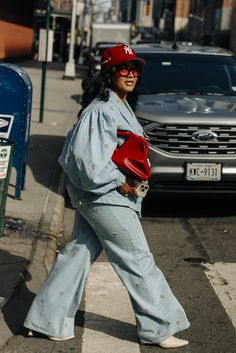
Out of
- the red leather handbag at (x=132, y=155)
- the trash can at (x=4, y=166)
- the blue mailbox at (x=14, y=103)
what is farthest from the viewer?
the blue mailbox at (x=14, y=103)

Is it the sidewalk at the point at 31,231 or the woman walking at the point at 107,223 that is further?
the sidewalk at the point at 31,231

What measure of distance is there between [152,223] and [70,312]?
142 inches

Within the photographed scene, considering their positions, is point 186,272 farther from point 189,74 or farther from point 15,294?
point 189,74

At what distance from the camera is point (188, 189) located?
7.79m

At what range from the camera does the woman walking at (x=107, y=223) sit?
4.02 m

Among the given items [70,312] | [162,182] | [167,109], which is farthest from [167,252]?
[70,312]

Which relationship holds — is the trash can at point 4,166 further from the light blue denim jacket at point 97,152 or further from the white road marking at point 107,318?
the light blue denim jacket at point 97,152

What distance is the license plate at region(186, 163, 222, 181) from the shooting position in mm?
7641

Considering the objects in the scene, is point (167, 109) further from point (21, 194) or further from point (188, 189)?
point (21, 194)

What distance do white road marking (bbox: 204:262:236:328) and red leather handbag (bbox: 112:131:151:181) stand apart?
4.86 ft

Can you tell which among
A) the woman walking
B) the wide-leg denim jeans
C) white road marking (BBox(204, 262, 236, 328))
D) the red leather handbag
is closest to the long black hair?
the woman walking

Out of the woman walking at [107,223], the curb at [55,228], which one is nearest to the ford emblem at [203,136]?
the curb at [55,228]

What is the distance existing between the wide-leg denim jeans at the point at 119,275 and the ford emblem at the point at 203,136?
3.47 metres

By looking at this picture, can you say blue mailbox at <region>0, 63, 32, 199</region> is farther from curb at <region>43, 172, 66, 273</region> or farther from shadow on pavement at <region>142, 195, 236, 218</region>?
shadow on pavement at <region>142, 195, 236, 218</region>
